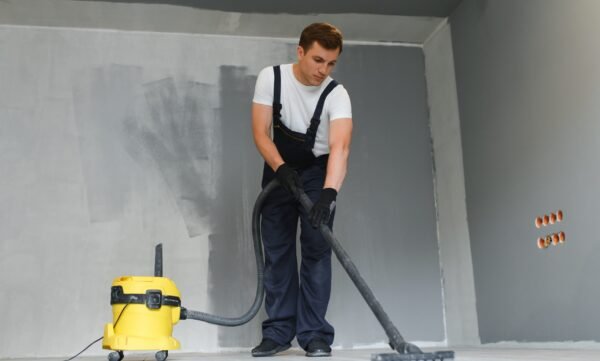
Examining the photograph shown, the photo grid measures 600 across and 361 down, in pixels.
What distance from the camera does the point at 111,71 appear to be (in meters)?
3.66

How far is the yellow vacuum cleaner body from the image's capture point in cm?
189

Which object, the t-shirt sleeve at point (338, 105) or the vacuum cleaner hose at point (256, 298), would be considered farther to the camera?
the t-shirt sleeve at point (338, 105)

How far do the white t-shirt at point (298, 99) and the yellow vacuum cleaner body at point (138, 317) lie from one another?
0.76m

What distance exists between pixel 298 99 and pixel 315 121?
0.35 feet

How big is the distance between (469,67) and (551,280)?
1275 mm

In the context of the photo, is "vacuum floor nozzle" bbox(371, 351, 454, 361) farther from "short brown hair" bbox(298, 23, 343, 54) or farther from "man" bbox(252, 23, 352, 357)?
"short brown hair" bbox(298, 23, 343, 54)

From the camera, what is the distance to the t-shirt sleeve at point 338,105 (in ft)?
7.52

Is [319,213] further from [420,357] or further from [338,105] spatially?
[420,357]

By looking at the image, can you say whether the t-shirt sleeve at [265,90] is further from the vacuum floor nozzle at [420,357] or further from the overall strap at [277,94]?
the vacuum floor nozzle at [420,357]

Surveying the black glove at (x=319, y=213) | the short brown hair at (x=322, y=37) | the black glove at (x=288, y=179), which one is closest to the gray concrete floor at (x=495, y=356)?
the black glove at (x=319, y=213)

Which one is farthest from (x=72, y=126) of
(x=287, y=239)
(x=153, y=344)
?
(x=153, y=344)

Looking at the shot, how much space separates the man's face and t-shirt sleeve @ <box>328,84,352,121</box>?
0.25ft

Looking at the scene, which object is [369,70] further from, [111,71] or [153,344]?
[153,344]

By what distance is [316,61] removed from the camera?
88.2 inches
